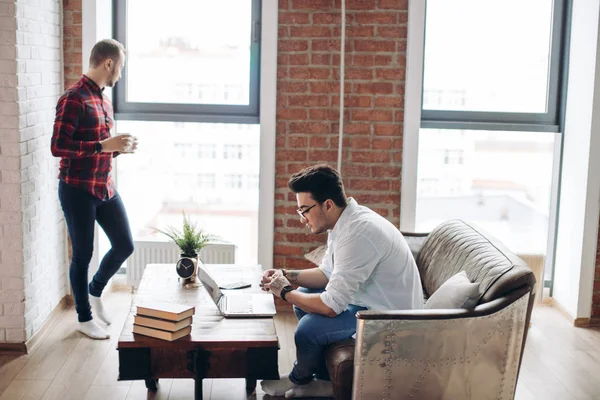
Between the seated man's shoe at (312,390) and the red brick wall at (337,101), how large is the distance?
4.94 ft

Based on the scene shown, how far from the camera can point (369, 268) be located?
3.43 meters

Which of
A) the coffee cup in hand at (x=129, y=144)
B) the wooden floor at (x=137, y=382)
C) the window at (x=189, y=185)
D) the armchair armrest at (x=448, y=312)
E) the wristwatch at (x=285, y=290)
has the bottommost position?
the wooden floor at (x=137, y=382)

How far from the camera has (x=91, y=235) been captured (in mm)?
4441

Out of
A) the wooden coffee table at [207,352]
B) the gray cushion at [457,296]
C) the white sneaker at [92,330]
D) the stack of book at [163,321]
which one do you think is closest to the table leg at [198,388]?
the wooden coffee table at [207,352]

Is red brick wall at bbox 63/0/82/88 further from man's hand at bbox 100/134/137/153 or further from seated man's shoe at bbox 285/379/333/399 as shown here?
seated man's shoe at bbox 285/379/333/399

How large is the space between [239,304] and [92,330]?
132cm

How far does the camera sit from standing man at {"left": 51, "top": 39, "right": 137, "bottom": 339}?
4.21 meters

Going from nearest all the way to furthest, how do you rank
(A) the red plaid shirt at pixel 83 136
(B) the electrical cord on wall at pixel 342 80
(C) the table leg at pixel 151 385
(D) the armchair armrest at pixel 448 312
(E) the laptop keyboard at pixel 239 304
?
1. (D) the armchair armrest at pixel 448 312
2. (E) the laptop keyboard at pixel 239 304
3. (C) the table leg at pixel 151 385
4. (A) the red plaid shirt at pixel 83 136
5. (B) the electrical cord on wall at pixel 342 80

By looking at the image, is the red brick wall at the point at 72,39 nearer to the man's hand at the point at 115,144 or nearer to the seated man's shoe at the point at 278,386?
the man's hand at the point at 115,144

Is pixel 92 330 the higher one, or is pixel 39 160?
pixel 39 160

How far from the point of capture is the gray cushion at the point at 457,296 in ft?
10.9

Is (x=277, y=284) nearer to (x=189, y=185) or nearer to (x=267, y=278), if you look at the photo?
(x=267, y=278)

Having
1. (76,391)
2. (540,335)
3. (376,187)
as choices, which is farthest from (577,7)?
(76,391)

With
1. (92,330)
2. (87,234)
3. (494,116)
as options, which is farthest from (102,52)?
(494,116)
